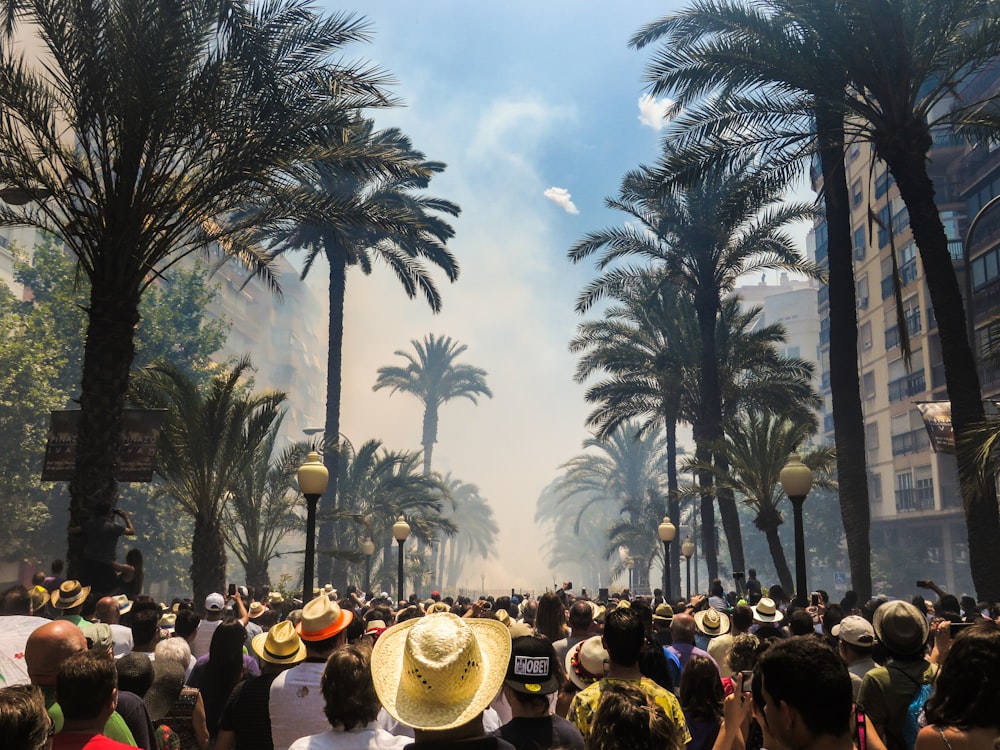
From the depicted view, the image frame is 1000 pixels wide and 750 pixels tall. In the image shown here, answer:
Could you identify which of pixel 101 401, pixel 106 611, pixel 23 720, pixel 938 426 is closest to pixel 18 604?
pixel 106 611

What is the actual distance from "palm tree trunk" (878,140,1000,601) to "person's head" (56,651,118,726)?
36.4 ft

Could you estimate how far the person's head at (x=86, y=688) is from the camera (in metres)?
3.24

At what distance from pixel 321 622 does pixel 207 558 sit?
1466 cm

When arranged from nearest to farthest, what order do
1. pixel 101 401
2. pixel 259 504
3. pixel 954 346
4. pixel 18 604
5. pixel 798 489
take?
pixel 18 604, pixel 101 401, pixel 798 489, pixel 954 346, pixel 259 504

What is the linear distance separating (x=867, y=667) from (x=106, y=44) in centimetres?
1229

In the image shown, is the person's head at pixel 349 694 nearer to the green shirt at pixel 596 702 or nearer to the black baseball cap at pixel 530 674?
the black baseball cap at pixel 530 674

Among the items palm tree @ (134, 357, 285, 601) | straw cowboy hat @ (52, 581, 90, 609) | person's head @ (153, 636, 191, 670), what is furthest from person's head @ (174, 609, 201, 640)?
palm tree @ (134, 357, 285, 601)

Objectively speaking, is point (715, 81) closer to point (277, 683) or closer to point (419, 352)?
point (277, 683)

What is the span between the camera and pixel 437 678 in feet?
9.54

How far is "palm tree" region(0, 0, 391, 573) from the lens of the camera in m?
12.0

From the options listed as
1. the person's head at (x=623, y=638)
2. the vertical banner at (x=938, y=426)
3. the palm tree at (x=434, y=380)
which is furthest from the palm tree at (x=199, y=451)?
the palm tree at (x=434, y=380)

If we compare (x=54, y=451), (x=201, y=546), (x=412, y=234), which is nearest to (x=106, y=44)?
(x=54, y=451)

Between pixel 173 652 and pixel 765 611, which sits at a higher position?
pixel 765 611

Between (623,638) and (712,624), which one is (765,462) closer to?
→ (712,624)
